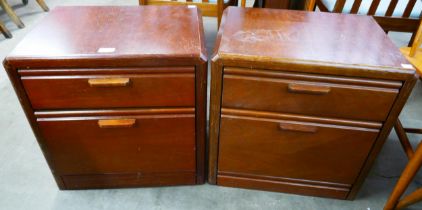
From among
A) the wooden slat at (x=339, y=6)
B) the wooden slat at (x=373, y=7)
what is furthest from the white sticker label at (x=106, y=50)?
the wooden slat at (x=373, y=7)

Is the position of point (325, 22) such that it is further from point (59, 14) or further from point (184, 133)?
point (59, 14)

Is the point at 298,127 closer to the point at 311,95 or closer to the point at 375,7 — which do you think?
the point at 311,95

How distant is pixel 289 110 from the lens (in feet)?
2.97

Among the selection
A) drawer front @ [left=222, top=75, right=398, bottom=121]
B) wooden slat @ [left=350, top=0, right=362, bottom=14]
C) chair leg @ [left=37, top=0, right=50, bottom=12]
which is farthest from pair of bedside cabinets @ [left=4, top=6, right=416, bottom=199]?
chair leg @ [left=37, top=0, right=50, bottom=12]

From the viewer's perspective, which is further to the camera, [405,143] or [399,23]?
[399,23]

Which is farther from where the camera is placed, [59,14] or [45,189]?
[45,189]

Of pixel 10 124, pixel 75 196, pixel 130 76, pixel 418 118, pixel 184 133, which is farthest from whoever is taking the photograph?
pixel 418 118

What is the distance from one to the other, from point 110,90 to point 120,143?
214 millimetres

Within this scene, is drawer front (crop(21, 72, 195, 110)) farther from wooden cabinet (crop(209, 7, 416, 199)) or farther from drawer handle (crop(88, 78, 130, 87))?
wooden cabinet (crop(209, 7, 416, 199))

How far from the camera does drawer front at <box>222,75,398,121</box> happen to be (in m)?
0.84

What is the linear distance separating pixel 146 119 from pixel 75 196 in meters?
0.46

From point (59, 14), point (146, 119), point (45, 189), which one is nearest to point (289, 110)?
point (146, 119)

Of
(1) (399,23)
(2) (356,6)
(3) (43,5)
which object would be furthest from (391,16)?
(3) (43,5)

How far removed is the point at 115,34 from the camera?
0.92 meters
